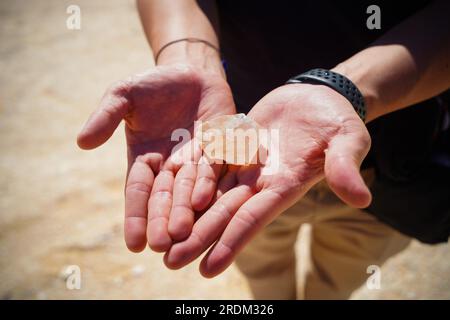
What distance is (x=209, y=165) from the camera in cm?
150

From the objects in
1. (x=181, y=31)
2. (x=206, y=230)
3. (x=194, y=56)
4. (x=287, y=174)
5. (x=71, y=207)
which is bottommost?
(x=71, y=207)

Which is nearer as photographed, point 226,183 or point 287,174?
point 287,174

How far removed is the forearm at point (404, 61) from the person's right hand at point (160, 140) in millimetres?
566

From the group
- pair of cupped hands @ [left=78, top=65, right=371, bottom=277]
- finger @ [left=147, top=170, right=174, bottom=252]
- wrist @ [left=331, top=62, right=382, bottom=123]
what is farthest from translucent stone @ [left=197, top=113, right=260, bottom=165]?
wrist @ [left=331, top=62, right=382, bottom=123]

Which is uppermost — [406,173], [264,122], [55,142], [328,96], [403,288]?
[328,96]

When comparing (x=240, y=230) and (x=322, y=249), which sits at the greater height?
(x=240, y=230)

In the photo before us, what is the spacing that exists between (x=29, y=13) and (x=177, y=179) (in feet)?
17.4

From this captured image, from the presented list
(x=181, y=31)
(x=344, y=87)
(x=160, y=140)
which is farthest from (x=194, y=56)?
(x=344, y=87)

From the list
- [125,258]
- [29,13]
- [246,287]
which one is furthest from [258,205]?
[29,13]

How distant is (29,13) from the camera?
5.54 meters

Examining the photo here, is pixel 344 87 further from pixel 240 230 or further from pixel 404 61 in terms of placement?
pixel 240 230

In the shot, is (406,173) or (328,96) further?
(406,173)

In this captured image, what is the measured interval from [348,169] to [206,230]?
47 cm

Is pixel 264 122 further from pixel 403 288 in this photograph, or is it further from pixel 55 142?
pixel 55 142
